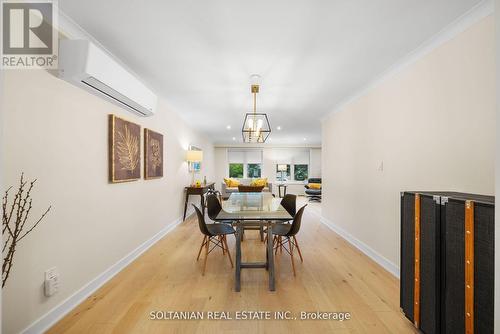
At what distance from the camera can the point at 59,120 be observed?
1.84 meters

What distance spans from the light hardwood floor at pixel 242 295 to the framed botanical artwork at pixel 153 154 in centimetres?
117

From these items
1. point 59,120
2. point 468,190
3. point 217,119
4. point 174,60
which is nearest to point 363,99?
point 468,190

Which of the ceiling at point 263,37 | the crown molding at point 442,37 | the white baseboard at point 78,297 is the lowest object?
the white baseboard at point 78,297

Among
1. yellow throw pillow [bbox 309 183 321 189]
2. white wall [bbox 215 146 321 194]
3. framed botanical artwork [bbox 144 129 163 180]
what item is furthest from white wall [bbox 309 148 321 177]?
framed botanical artwork [bbox 144 129 163 180]

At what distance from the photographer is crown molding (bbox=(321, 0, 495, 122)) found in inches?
66.3

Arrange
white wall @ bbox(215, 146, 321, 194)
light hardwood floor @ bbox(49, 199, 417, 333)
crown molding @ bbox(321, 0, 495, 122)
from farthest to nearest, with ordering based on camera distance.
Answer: white wall @ bbox(215, 146, 321, 194), light hardwood floor @ bbox(49, 199, 417, 333), crown molding @ bbox(321, 0, 495, 122)

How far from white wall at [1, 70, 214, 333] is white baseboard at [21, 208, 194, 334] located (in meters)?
0.04

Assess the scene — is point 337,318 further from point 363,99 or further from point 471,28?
point 363,99

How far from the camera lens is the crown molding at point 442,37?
5.53ft

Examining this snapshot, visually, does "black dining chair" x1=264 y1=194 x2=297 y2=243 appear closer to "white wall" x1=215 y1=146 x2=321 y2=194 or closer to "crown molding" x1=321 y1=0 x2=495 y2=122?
"crown molding" x1=321 y1=0 x2=495 y2=122

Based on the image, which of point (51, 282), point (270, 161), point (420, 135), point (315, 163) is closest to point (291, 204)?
point (420, 135)

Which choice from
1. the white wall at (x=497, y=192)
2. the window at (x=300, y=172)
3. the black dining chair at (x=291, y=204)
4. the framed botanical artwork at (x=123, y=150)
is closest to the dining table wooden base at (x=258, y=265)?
the black dining chair at (x=291, y=204)

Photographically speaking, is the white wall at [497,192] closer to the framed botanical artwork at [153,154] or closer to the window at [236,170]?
the framed botanical artwork at [153,154]

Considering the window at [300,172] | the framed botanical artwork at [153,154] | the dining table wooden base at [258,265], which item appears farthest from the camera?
the window at [300,172]
